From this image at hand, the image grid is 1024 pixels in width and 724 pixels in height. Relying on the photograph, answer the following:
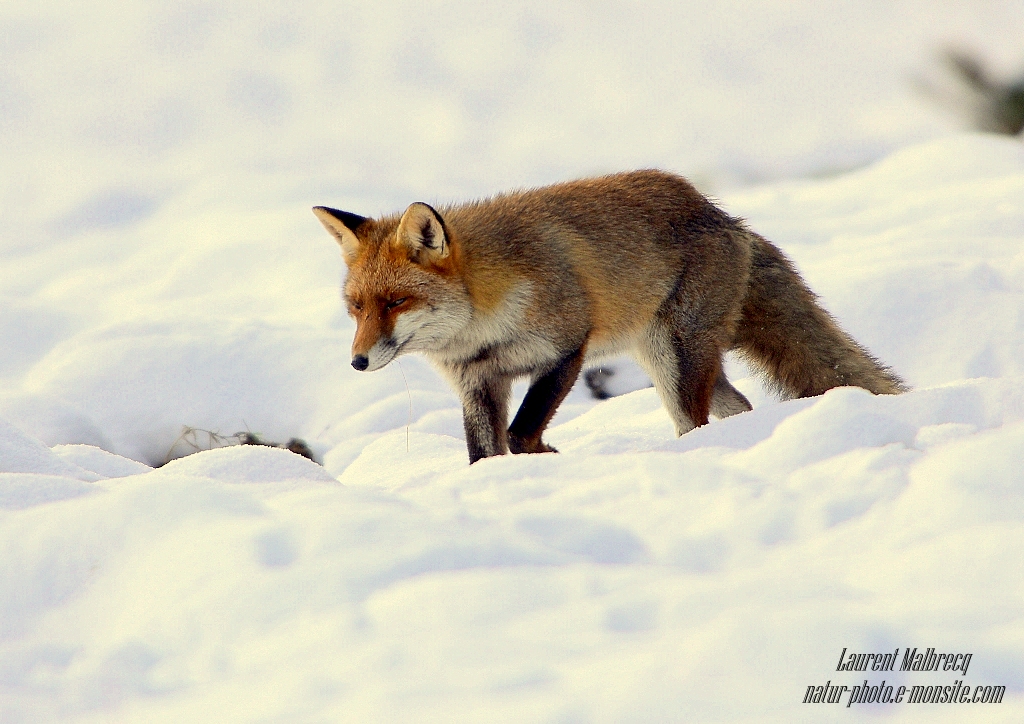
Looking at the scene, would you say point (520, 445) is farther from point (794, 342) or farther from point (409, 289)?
point (794, 342)

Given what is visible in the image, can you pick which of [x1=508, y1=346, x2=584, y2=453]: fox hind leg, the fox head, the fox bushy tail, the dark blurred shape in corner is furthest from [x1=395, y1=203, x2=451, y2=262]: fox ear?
the dark blurred shape in corner

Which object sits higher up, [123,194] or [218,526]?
[123,194]

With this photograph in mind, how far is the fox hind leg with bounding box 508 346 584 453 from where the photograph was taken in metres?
4.90

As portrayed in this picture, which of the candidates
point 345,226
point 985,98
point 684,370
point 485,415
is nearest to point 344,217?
point 345,226

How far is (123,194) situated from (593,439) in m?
10.8

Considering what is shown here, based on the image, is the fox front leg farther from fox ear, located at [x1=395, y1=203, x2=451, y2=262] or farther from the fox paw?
fox ear, located at [x1=395, y1=203, x2=451, y2=262]

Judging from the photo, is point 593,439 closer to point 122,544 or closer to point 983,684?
point 122,544

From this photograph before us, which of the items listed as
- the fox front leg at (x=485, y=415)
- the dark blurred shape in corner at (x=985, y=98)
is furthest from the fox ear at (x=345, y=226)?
the dark blurred shape in corner at (x=985, y=98)

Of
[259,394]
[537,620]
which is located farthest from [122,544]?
[259,394]

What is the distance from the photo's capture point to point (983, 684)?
5.92 feet

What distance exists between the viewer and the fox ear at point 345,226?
5059 mm

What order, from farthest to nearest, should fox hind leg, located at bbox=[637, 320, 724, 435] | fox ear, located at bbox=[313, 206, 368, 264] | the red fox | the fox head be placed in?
1. fox hind leg, located at bbox=[637, 320, 724, 435]
2. fox ear, located at bbox=[313, 206, 368, 264]
3. the red fox
4. the fox head

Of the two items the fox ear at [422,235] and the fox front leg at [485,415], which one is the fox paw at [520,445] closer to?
the fox front leg at [485,415]

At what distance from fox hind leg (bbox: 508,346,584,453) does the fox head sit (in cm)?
51
